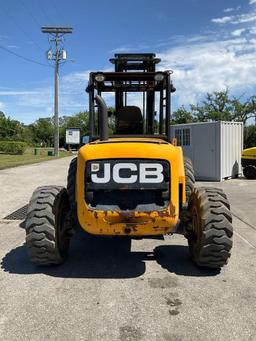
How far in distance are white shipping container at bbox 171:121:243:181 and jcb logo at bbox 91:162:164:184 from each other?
11.8 metres

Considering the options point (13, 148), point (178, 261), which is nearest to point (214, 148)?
point (178, 261)

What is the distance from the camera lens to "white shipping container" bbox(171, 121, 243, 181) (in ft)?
55.1

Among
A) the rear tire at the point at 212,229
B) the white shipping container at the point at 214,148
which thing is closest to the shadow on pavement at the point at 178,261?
the rear tire at the point at 212,229

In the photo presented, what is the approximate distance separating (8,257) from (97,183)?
6.50 ft

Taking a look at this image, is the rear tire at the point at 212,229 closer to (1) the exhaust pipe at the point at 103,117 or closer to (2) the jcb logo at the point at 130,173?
(2) the jcb logo at the point at 130,173

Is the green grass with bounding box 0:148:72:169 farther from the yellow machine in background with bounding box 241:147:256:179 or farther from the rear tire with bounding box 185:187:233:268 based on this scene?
the rear tire with bounding box 185:187:233:268

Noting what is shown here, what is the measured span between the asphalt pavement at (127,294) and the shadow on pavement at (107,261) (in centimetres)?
1

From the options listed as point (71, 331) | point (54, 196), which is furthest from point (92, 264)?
point (71, 331)

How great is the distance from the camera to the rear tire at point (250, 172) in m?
17.2

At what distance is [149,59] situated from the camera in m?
7.59

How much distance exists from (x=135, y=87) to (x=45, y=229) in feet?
9.83

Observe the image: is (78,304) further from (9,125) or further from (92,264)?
(9,125)

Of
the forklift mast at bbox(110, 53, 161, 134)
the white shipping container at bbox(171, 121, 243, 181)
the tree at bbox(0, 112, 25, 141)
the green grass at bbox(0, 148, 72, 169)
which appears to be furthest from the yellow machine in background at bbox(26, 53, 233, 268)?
the tree at bbox(0, 112, 25, 141)

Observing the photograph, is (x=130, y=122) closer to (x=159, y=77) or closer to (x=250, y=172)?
(x=159, y=77)
